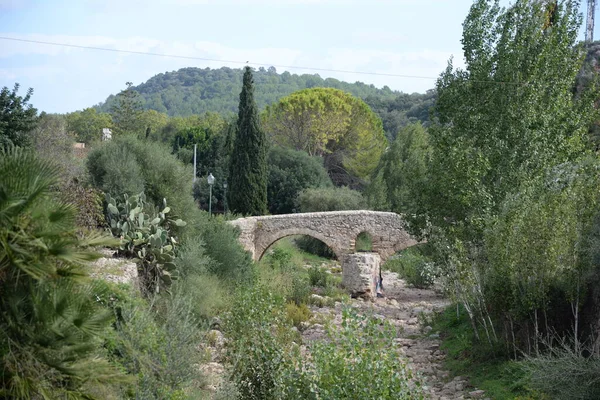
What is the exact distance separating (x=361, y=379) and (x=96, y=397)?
2618 millimetres

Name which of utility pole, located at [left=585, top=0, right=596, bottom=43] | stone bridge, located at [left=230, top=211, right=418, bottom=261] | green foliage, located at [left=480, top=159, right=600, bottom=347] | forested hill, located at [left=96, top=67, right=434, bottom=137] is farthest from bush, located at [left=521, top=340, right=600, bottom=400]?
forested hill, located at [left=96, top=67, right=434, bottom=137]

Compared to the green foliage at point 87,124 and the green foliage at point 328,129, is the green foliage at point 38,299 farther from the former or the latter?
the green foliage at point 87,124

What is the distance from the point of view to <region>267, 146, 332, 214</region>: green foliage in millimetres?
35625

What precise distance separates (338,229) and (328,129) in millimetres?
20047

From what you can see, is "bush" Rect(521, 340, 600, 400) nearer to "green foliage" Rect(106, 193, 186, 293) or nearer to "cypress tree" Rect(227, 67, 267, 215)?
"green foliage" Rect(106, 193, 186, 293)

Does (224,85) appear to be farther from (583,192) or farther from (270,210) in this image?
(583,192)

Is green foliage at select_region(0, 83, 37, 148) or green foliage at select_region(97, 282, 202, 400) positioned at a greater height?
green foliage at select_region(0, 83, 37, 148)

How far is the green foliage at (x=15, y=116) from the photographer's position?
60.3 feet

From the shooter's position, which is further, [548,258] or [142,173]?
[142,173]

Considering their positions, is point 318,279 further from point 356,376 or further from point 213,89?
point 213,89

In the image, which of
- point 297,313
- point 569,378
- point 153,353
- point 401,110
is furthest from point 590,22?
point 401,110

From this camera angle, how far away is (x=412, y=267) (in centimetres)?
2441

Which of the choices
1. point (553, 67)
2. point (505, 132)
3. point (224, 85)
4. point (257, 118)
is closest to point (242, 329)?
point (505, 132)

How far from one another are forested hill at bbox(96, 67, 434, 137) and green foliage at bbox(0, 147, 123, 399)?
76.4m
